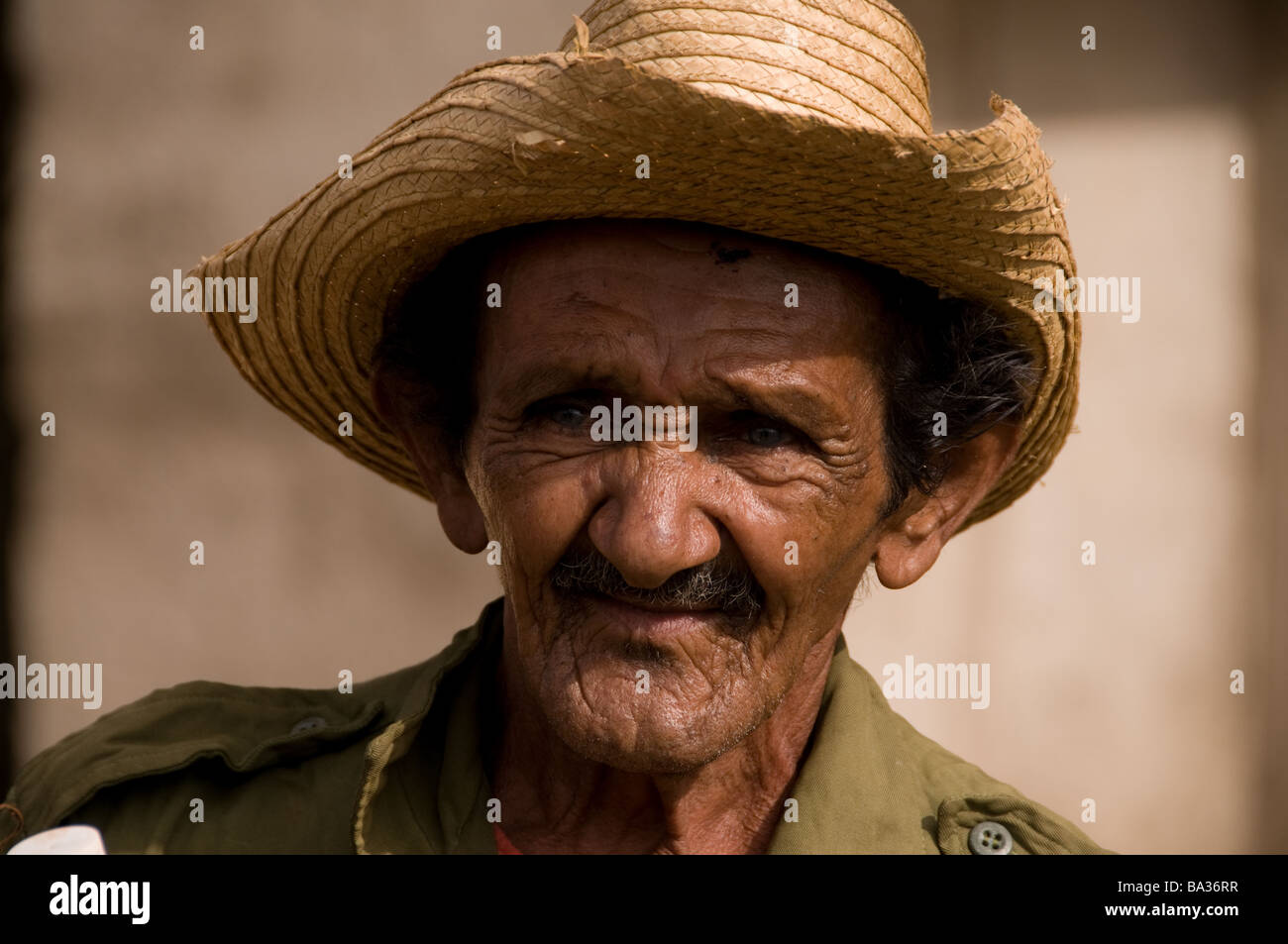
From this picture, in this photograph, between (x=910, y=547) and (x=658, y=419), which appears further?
(x=910, y=547)

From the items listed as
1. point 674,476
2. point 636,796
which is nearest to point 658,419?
point 674,476

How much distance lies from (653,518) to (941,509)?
2.36 ft

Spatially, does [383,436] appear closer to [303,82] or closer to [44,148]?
[303,82]

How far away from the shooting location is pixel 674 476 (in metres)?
2.12

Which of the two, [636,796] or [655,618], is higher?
[655,618]

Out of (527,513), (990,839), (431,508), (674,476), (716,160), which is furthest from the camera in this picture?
(431,508)

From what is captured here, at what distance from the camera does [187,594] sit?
4469 millimetres

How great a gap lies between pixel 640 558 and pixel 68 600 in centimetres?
309

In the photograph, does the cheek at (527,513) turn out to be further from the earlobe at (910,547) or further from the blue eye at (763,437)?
the earlobe at (910,547)

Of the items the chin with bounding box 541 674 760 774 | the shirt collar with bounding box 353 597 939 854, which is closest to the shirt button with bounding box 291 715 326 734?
the shirt collar with bounding box 353 597 939 854

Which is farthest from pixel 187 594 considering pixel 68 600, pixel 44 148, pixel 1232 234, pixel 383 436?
pixel 1232 234

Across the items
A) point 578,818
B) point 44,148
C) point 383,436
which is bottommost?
point 578,818

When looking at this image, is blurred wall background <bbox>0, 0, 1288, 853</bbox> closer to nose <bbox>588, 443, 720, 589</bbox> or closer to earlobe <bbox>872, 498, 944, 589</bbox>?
earlobe <bbox>872, 498, 944, 589</bbox>

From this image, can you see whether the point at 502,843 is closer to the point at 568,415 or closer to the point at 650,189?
the point at 568,415
